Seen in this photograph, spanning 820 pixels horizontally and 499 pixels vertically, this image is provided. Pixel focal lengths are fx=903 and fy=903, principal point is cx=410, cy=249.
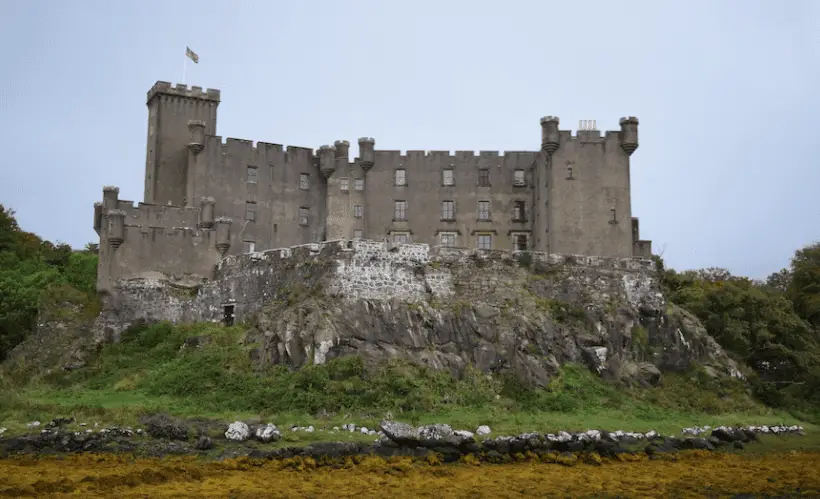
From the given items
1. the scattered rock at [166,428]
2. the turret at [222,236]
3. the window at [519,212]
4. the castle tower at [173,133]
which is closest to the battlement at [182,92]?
the castle tower at [173,133]

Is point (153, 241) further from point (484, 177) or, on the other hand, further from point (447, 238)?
point (484, 177)

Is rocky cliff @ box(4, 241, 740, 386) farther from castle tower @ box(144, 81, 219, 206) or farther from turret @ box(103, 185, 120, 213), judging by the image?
castle tower @ box(144, 81, 219, 206)

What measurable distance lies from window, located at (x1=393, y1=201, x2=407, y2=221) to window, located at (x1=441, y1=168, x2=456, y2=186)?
2.67 m

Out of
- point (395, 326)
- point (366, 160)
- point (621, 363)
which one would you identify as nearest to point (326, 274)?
point (395, 326)

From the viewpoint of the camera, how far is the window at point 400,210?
53562 millimetres

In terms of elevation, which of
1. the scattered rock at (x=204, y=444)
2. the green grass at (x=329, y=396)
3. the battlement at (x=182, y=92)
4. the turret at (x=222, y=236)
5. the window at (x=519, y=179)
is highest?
the battlement at (x=182, y=92)

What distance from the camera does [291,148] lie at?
177ft

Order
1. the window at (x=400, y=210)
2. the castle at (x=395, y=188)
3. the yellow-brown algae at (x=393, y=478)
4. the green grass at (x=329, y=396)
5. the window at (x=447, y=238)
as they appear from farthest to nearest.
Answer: the window at (x=400, y=210) → the window at (x=447, y=238) → the castle at (x=395, y=188) → the green grass at (x=329, y=396) → the yellow-brown algae at (x=393, y=478)

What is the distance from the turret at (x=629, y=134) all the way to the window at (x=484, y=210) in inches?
345

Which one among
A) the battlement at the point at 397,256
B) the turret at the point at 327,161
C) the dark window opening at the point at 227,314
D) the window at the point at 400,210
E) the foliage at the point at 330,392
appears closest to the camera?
the foliage at the point at 330,392

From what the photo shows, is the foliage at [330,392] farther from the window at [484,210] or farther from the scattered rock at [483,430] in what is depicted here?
the window at [484,210]

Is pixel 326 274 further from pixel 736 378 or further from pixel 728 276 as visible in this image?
pixel 728 276

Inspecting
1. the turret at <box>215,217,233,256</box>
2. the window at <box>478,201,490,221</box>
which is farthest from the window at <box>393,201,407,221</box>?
the turret at <box>215,217,233,256</box>

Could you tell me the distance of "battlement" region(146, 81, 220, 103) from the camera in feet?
170
